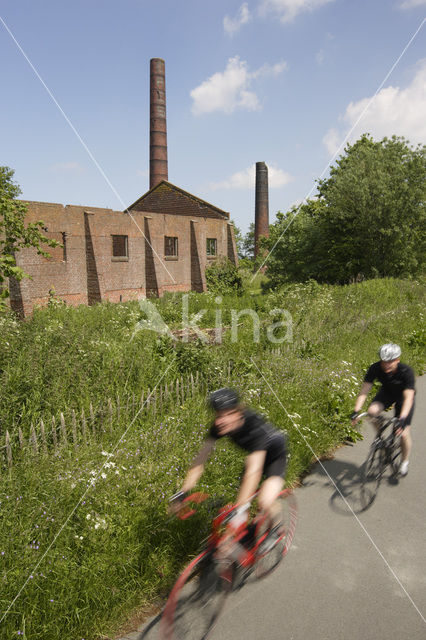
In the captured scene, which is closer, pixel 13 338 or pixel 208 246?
pixel 13 338

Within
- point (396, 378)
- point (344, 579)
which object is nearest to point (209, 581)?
point (344, 579)

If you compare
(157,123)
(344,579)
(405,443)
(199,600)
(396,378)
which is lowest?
(344,579)

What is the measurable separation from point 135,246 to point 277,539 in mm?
23874

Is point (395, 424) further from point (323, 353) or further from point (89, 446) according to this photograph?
point (323, 353)

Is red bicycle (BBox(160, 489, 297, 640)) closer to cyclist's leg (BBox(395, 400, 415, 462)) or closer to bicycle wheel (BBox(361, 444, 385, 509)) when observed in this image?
bicycle wheel (BBox(361, 444, 385, 509))

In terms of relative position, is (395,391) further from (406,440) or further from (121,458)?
(121,458)

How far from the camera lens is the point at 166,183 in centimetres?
3528

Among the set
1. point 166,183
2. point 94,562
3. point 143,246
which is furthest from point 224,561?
point 166,183

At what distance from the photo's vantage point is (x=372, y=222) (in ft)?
86.9

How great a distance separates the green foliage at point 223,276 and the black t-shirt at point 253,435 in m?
25.8

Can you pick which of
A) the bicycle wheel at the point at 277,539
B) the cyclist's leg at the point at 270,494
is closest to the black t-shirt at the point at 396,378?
the bicycle wheel at the point at 277,539

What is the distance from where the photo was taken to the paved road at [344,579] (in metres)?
3.29

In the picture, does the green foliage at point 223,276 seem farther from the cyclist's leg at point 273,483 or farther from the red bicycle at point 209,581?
the red bicycle at point 209,581

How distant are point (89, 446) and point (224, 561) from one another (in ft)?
7.79
